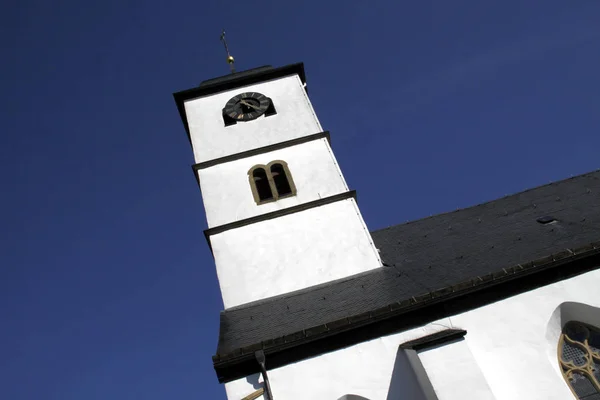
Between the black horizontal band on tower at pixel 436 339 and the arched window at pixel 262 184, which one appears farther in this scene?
the arched window at pixel 262 184

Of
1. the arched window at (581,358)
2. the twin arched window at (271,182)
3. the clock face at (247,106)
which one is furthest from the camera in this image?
the clock face at (247,106)

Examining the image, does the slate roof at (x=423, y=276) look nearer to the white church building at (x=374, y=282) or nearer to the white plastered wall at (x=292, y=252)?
the white church building at (x=374, y=282)

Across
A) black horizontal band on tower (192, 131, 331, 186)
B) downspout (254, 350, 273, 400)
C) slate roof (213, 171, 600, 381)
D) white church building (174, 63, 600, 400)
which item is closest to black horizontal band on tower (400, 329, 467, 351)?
white church building (174, 63, 600, 400)

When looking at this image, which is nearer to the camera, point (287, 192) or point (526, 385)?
point (526, 385)

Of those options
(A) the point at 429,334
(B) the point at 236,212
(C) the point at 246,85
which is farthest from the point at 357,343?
(C) the point at 246,85

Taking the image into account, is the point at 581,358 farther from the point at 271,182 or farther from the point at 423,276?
the point at 271,182

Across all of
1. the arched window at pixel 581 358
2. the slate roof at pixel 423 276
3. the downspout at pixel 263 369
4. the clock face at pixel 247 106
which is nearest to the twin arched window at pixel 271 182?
the clock face at pixel 247 106

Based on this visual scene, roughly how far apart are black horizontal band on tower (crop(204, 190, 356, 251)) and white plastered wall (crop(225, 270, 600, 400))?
4200 mm

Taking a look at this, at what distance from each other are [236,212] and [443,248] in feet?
14.2

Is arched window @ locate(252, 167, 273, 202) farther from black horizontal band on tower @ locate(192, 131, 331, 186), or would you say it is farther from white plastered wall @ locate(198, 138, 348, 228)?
black horizontal band on tower @ locate(192, 131, 331, 186)

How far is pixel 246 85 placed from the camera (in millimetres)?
15508

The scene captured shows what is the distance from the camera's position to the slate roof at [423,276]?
25.7ft

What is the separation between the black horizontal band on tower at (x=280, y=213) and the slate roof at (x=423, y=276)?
Result: 4.77 feet

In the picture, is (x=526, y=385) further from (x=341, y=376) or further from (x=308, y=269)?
(x=308, y=269)
